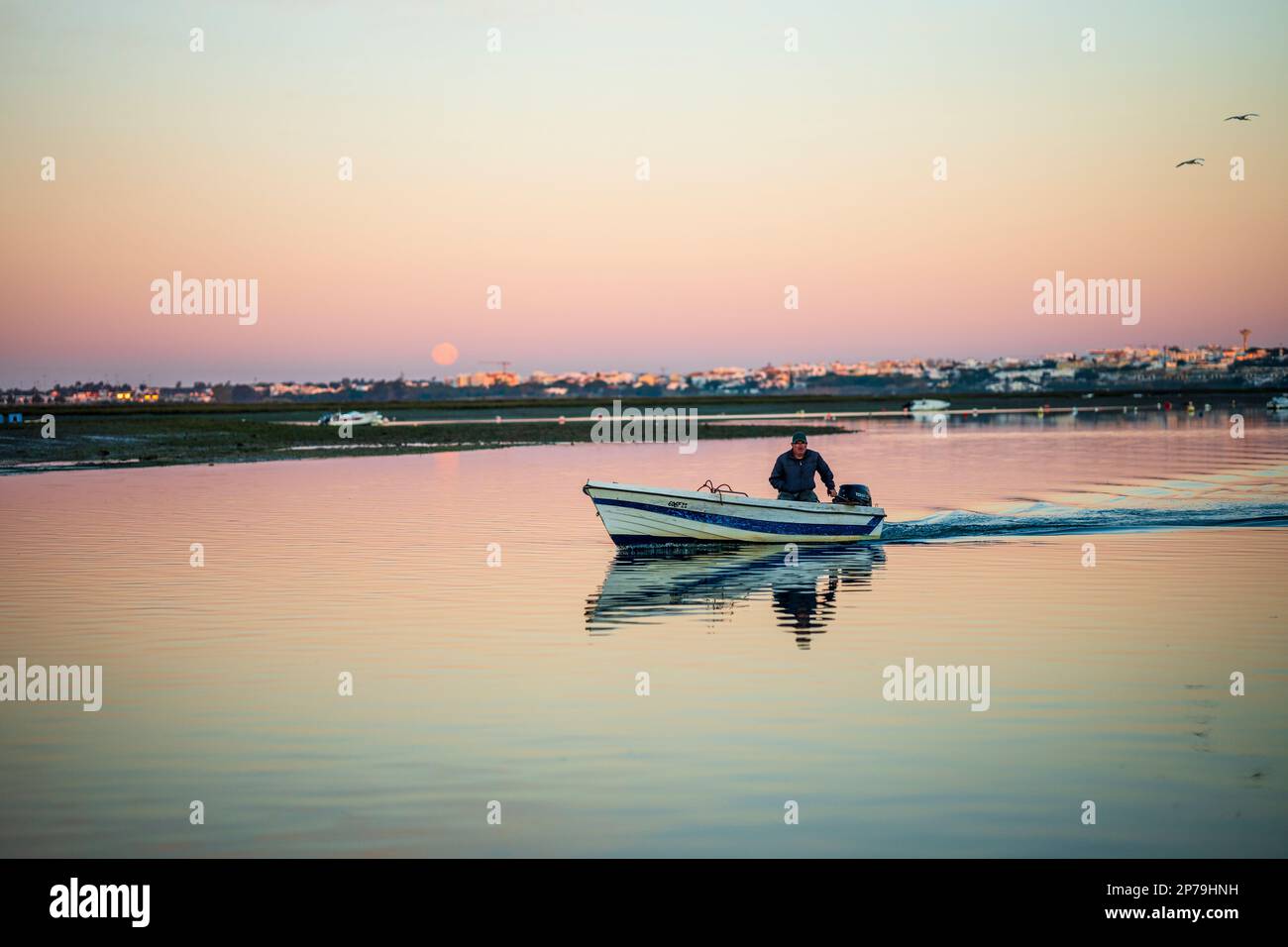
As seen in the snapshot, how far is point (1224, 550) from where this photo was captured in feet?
106

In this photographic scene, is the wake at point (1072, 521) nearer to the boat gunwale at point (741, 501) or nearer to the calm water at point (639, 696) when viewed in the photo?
the calm water at point (639, 696)

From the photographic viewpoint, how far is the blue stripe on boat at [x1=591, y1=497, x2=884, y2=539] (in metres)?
33.8

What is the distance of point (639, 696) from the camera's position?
17.2 metres

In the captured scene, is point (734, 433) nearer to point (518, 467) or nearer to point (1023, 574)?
point (518, 467)

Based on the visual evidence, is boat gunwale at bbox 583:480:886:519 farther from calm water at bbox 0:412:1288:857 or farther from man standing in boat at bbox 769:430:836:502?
calm water at bbox 0:412:1288:857

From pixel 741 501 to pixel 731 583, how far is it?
5.57 metres

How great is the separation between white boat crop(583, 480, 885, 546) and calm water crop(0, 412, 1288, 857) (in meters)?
0.90

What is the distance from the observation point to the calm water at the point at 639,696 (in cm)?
1186

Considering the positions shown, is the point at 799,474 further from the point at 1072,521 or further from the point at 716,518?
the point at 1072,521

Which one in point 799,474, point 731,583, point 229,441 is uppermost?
point 229,441

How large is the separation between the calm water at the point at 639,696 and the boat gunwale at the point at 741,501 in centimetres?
118

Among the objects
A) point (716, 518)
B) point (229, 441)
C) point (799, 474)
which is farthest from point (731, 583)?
A: point (229, 441)
